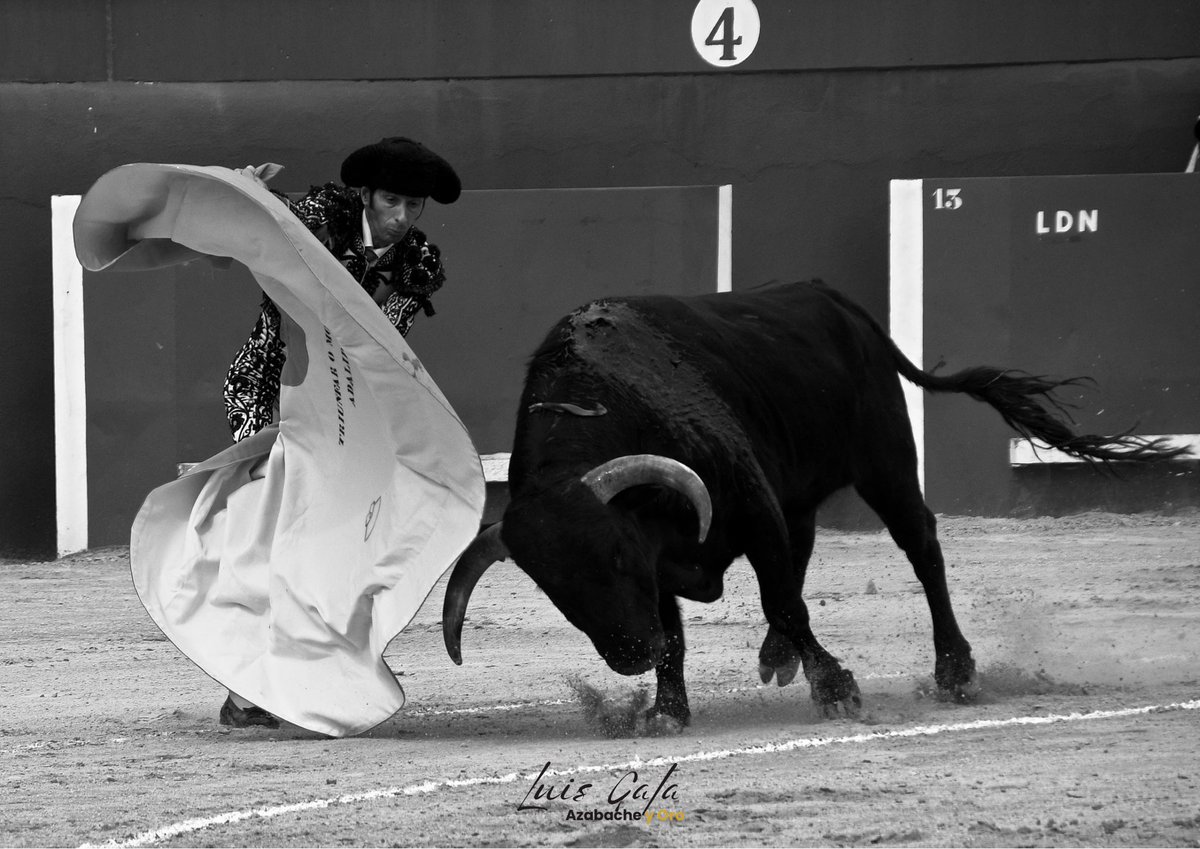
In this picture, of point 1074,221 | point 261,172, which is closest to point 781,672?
point 261,172

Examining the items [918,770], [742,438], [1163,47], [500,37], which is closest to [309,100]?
[500,37]

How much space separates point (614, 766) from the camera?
344cm

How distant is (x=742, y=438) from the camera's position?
4.14 metres

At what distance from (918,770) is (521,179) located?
205 inches

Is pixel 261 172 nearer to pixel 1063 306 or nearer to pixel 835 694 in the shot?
pixel 835 694

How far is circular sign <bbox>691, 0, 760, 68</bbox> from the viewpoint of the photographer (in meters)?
8.03


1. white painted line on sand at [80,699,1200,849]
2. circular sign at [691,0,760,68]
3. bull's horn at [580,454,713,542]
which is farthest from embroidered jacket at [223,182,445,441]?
circular sign at [691,0,760,68]

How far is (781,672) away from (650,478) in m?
1.05

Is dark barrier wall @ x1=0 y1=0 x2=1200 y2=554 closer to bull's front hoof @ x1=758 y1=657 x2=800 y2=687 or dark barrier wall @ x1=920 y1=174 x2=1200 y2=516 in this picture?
dark barrier wall @ x1=920 y1=174 x2=1200 y2=516

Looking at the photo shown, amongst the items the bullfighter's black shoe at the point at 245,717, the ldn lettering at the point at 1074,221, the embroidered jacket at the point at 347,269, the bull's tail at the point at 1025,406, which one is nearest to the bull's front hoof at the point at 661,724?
the bullfighter's black shoe at the point at 245,717

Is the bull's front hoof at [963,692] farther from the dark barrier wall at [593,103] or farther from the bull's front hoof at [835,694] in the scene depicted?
the dark barrier wall at [593,103]

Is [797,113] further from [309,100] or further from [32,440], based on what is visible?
[32,440]

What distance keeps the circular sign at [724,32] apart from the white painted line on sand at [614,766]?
182 inches

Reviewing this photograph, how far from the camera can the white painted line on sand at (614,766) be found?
3066 millimetres
